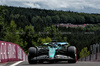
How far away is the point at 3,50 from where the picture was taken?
13039mm

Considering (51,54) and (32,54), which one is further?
(32,54)

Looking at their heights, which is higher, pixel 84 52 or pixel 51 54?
pixel 51 54

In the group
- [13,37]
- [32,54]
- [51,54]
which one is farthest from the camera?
[13,37]

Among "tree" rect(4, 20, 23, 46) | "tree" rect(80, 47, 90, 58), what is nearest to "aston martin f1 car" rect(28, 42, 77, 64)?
"tree" rect(4, 20, 23, 46)

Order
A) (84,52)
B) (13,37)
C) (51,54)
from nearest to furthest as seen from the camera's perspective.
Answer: (51,54)
(13,37)
(84,52)

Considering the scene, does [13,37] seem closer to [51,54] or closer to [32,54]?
[32,54]

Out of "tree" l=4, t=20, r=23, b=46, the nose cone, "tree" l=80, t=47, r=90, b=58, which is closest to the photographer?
the nose cone

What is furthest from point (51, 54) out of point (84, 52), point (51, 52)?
point (84, 52)

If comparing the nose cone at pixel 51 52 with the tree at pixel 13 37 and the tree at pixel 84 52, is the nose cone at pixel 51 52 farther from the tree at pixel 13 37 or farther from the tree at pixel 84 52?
the tree at pixel 84 52

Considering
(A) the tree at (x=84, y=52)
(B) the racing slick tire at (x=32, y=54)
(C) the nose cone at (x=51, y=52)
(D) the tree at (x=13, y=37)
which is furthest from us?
(A) the tree at (x=84, y=52)

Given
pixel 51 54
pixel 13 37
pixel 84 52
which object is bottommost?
pixel 84 52

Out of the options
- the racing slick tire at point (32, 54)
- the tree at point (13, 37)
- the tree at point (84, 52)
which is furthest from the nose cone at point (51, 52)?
the tree at point (84, 52)

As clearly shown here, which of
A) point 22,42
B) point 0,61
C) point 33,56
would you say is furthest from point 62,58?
point 22,42

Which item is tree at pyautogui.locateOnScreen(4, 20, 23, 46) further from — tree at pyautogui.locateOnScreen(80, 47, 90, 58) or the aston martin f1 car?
the aston martin f1 car
